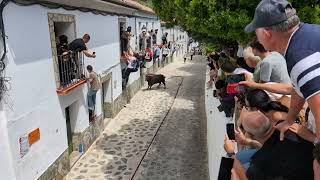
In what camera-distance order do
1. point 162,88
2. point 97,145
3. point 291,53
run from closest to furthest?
point 291,53, point 97,145, point 162,88

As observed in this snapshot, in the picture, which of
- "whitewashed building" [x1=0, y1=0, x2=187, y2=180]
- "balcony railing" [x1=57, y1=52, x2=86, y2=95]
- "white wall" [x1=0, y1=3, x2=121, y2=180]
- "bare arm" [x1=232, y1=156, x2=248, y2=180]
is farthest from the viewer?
"balcony railing" [x1=57, y1=52, x2=86, y2=95]

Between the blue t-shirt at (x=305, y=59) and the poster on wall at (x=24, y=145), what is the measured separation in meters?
6.22

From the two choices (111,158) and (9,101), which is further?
(111,158)

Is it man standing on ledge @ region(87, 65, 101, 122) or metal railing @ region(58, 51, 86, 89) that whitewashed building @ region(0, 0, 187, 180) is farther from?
man standing on ledge @ region(87, 65, 101, 122)

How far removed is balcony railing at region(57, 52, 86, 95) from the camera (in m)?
9.11

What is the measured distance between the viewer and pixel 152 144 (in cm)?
1214

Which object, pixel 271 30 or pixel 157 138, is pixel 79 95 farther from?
pixel 271 30

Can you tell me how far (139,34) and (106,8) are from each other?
24.0ft

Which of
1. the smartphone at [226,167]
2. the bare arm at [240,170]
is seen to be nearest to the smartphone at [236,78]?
the smartphone at [226,167]

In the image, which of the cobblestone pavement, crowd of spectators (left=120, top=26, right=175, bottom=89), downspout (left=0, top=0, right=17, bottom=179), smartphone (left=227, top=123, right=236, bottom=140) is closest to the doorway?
the cobblestone pavement

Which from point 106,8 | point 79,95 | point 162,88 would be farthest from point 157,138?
point 162,88

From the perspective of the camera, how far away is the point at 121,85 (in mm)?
16125

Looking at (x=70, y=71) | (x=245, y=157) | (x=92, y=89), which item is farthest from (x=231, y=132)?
(x=92, y=89)

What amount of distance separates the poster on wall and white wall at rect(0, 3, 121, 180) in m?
0.11
